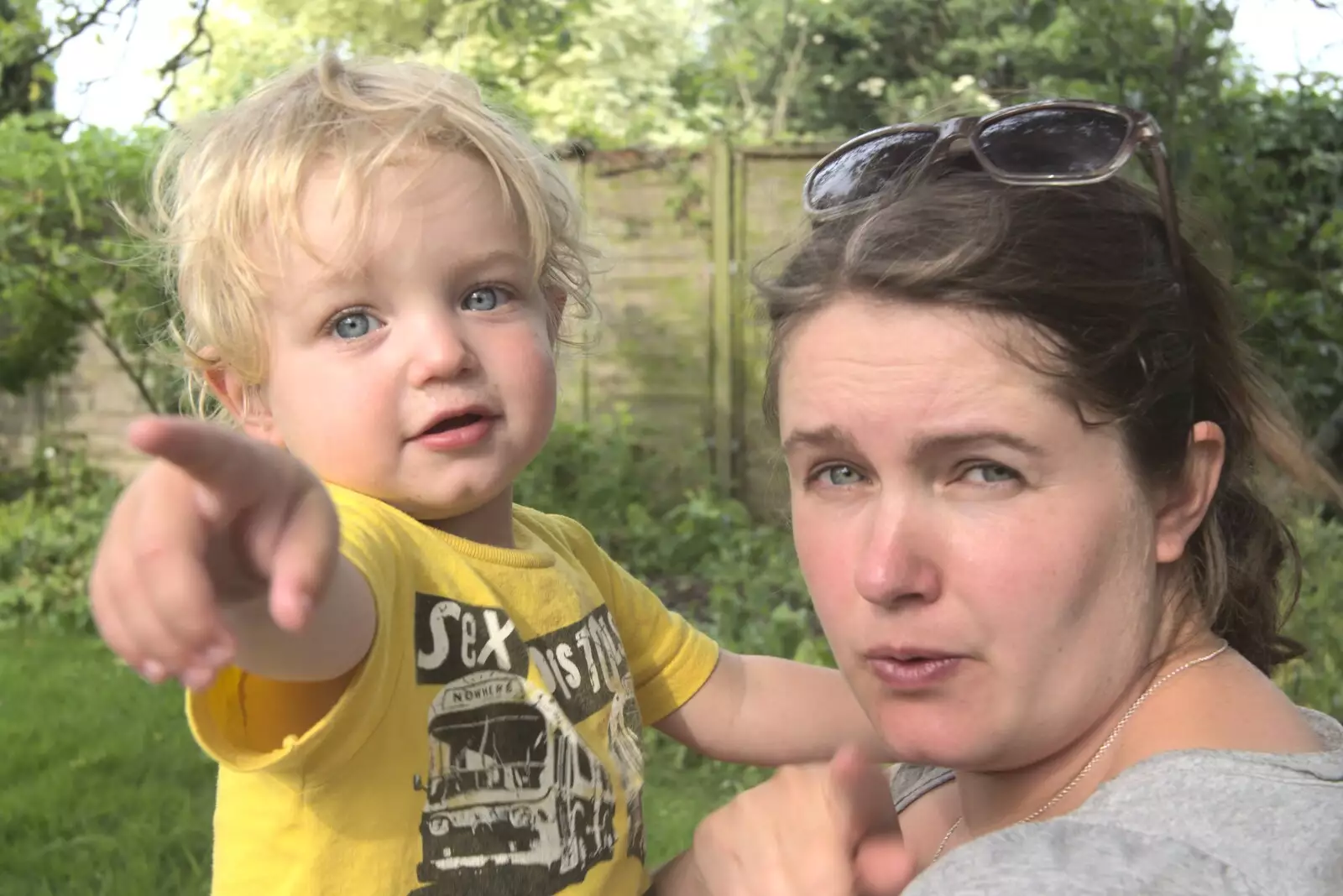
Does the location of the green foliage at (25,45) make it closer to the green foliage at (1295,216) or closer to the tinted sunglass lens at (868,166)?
the tinted sunglass lens at (868,166)

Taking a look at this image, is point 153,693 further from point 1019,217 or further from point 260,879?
point 1019,217

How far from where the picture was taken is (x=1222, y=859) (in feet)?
3.56

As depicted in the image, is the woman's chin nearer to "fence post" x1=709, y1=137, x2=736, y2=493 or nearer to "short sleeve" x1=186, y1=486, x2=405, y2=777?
"short sleeve" x1=186, y1=486, x2=405, y2=777

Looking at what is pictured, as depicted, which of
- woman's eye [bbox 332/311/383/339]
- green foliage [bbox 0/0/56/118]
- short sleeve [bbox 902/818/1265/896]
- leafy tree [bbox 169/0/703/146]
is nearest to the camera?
short sleeve [bbox 902/818/1265/896]

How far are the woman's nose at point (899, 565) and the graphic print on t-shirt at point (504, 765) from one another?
0.50m

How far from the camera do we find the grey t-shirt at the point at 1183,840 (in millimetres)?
1060

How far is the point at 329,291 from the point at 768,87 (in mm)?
16087

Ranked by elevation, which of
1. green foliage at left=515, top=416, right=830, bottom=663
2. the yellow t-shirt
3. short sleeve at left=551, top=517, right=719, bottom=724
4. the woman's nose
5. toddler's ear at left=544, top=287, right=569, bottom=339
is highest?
toddler's ear at left=544, top=287, right=569, bottom=339

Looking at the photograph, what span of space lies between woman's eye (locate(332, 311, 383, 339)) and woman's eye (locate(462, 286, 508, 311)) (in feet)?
0.44

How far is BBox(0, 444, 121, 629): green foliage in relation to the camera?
659cm

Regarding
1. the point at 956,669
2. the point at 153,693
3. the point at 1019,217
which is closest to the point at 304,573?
the point at 956,669

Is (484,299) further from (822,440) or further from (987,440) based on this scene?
(987,440)

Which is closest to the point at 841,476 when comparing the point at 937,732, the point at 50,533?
the point at 937,732

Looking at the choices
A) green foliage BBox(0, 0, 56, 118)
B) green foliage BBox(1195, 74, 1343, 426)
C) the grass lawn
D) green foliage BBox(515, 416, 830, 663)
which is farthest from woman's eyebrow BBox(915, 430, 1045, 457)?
green foliage BBox(1195, 74, 1343, 426)
